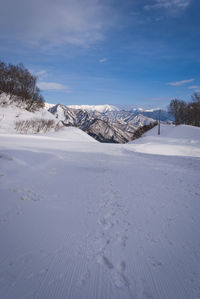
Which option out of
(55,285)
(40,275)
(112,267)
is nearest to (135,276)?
(112,267)

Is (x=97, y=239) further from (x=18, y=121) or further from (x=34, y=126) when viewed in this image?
(x=34, y=126)

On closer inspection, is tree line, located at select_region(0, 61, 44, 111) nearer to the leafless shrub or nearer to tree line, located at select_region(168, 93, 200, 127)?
the leafless shrub

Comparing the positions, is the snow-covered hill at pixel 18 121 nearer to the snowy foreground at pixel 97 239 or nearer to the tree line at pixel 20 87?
the tree line at pixel 20 87

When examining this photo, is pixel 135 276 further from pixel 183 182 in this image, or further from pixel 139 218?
pixel 183 182

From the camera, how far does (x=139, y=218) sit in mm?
3014

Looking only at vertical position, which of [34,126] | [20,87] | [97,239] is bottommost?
[97,239]

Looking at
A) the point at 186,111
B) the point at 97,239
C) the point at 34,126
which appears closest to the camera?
the point at 97,239

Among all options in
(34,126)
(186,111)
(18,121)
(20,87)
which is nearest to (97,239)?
(18,121)

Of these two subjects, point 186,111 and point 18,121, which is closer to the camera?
point 18,121

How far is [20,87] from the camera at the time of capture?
97.7 ft

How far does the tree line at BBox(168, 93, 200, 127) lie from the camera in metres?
40.8

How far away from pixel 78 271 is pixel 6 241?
4.09 feet

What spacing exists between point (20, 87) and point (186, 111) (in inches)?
1751

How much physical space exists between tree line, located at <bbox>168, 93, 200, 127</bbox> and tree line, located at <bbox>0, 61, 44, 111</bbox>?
129 ft
